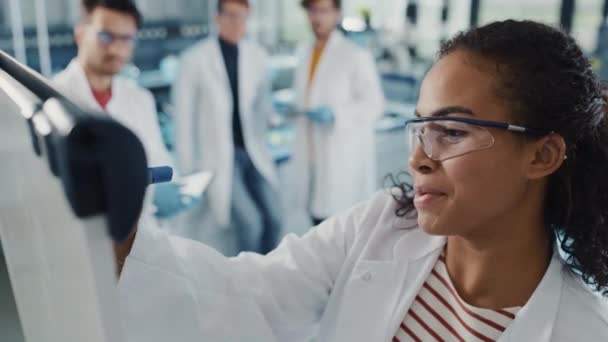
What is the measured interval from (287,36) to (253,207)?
3.30 m

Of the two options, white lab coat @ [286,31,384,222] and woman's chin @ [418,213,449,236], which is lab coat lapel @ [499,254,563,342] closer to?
woman's chin @ [418,213,449,236]

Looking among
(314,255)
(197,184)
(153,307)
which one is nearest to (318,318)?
(314,255)

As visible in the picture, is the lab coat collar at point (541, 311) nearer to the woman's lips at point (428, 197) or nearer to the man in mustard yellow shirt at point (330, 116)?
the woman's lips at point (428, 197)

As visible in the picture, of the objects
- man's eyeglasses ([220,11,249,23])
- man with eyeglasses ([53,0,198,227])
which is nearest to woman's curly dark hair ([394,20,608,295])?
man with eyeglasses ([53,0,198,227])

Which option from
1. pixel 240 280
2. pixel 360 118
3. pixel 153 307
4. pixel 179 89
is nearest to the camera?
pixel 153 307

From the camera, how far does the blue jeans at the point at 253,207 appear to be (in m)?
3.01

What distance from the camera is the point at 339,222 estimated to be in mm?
1117

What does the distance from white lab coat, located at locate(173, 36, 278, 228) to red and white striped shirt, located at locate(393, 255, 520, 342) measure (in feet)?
6.85

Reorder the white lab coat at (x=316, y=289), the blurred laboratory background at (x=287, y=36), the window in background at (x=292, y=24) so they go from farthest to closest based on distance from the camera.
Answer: the window in background at (x=292, y=24), the blurred laboratory background at (x=287, y=36), the white lab coat at (x=316, y=289)

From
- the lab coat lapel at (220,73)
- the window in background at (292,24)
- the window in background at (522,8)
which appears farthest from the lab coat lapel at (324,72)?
the window in background at (292,24)

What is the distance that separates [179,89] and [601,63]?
296 centimetres

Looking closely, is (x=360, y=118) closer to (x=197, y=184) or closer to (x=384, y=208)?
(x=197, y=184)

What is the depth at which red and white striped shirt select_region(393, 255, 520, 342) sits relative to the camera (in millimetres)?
919

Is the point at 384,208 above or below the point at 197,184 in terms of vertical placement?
above
